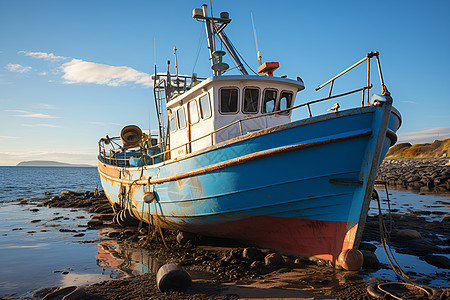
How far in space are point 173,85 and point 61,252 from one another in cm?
714

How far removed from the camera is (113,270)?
6.02 metres

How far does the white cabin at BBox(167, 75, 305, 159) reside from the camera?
6.87 m

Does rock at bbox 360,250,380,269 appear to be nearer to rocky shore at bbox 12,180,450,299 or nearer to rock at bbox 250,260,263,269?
rocky shore at bbox 12,180,450,299

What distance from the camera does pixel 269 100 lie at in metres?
7.25

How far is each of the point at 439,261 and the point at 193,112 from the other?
20.3ft

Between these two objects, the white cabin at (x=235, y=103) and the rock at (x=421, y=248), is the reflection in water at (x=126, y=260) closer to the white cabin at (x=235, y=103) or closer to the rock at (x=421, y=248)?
A: the white cabin at (x=235, y=103)

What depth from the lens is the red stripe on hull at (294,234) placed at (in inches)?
207

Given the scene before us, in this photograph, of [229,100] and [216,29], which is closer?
[229,100]

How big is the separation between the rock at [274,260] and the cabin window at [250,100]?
328 cm

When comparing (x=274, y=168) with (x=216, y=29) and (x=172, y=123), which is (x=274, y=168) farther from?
(x=216, y=29)

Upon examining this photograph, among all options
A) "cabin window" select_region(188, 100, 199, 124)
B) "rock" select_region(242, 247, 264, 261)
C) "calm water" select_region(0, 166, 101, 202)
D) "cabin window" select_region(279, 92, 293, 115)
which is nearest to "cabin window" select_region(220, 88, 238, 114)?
"cabin window" select_region(188, 100, 199, 124)

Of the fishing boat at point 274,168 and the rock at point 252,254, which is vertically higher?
the fishing boat at point 274,168

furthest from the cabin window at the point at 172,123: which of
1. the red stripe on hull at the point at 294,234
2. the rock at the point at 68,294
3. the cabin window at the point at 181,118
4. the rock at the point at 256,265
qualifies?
the rock at the point at 68,294

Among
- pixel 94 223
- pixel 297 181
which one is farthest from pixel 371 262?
pixel 94 223
